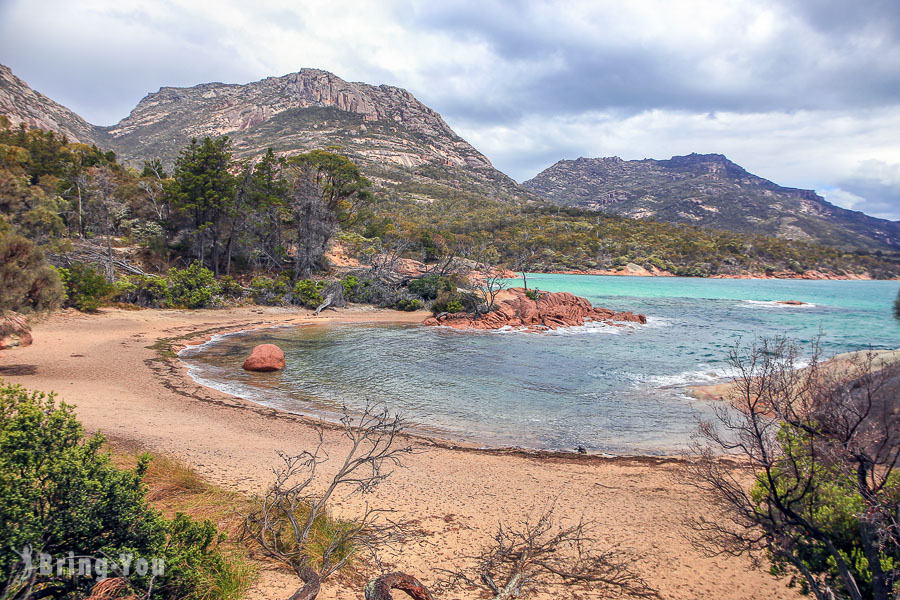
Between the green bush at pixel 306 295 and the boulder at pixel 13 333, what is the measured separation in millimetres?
15246

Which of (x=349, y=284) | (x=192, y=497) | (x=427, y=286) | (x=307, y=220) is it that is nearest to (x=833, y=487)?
(x=192, y=497)

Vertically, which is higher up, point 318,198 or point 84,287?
point 318,198

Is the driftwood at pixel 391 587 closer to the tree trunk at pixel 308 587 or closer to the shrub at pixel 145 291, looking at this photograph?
the tree trunk at pixel 308 587

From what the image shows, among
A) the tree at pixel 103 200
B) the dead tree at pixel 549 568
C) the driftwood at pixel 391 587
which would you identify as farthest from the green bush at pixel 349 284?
the driftwood at pixel 391 587

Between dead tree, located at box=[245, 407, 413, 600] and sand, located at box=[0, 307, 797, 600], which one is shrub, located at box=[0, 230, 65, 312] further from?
dead tree, located at box=[245, 407, 413, 600]

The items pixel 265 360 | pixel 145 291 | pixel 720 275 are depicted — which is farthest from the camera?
pixel 720 275

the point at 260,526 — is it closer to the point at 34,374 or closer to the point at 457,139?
the point at 34,374

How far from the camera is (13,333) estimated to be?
1334 cm

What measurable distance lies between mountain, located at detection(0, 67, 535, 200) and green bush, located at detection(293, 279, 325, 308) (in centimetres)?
5667

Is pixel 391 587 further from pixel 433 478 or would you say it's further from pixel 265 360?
pixel 265 360

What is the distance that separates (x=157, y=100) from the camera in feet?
517

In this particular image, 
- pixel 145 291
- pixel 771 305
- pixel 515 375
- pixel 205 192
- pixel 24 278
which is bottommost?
pixel 515 375

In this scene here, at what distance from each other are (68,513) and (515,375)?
1325cm

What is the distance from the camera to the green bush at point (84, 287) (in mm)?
19516
